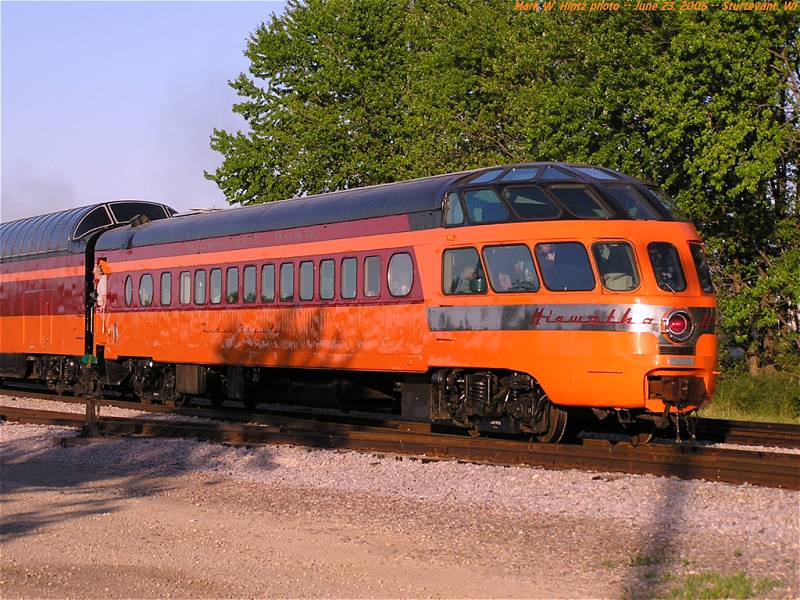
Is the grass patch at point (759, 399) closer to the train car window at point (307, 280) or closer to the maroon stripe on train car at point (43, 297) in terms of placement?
the train car window at point (307, 280)

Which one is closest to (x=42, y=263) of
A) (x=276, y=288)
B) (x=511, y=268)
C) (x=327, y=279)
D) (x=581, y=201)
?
(x=276, y=288)

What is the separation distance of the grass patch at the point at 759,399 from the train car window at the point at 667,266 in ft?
26.5

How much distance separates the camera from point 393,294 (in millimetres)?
17062

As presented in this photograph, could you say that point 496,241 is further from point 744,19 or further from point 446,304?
point 744,19

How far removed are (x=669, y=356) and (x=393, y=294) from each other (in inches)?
183

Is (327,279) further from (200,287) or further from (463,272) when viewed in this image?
(200,287)

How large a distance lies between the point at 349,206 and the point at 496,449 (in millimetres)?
5448

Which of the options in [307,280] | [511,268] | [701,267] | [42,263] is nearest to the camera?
[701,267]

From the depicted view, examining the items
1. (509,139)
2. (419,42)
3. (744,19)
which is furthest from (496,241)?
(419,42)

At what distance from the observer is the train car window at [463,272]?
51.2ft

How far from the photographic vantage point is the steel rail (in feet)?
40.9

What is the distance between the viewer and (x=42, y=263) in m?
28.2

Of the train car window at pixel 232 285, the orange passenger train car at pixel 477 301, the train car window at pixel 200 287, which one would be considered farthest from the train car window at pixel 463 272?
the train car window at pixel 200 287

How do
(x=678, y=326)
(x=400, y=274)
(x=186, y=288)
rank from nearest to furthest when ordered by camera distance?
(x=678, y=326) < (x=400, y=274) < (x=186, y=288)
